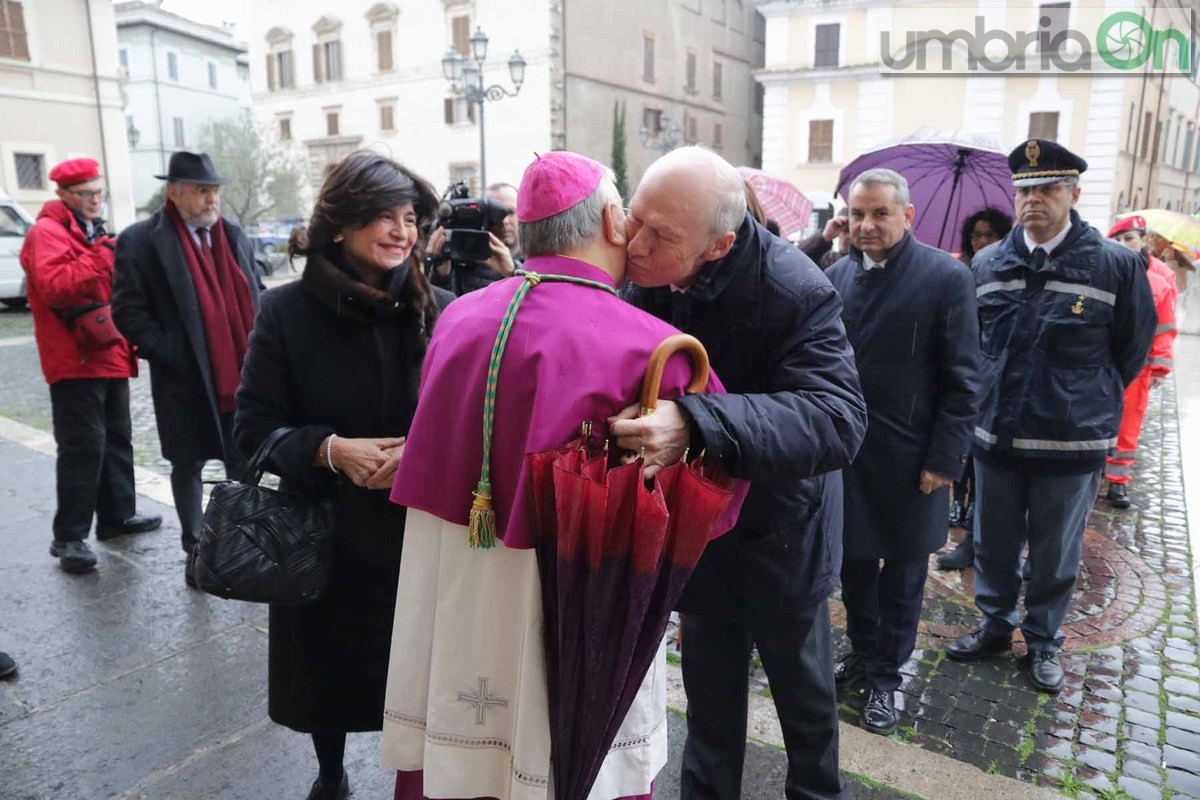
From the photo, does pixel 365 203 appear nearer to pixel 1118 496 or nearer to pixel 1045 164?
pixel 1045 164

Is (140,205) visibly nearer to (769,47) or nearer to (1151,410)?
(769,47)

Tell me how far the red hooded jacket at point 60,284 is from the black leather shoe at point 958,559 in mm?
4683

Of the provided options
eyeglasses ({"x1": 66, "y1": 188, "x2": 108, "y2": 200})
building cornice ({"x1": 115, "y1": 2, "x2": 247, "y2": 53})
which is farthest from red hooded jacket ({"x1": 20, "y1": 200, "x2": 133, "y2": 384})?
building cornice ({"x1": 115, "y1": 2, "x2": 247, "y2": 53})

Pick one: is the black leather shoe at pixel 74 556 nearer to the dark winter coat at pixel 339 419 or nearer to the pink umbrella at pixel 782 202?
the dark winter coat at pixel 339 419

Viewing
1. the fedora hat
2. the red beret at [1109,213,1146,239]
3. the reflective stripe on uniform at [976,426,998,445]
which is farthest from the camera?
the red beret at [1109,213,1146,239]

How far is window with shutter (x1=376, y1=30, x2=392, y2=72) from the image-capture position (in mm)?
35625

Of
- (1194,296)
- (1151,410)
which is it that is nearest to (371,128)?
(1194,296)

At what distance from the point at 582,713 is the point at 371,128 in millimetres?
38299

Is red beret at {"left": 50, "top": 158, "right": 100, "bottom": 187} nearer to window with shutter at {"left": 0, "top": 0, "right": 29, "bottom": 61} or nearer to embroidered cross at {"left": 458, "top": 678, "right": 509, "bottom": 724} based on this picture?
embroidered cross at {"left": 458, "top": 678, "right": 509, "bottom": 724}

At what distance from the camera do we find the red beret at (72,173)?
4.39 metres

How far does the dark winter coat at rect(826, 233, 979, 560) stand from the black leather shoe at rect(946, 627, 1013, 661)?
28.2 inches

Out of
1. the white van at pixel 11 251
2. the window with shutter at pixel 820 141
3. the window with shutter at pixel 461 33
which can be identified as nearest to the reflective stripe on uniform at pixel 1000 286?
the white van at pixel 11 251

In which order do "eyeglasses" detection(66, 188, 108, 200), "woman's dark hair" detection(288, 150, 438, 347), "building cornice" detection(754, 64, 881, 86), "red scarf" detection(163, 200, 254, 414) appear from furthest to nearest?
"building cornice" detection(754, 64, 881, 86) → "eyeglasses" detection(66, 188, 108, 200) → "red scarf" detection(163, 200, 254, 414) → "woman's dark hair" detection(288, 150, 438, 347)

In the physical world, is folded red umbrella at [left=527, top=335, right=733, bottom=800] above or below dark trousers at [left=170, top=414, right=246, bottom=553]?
above
